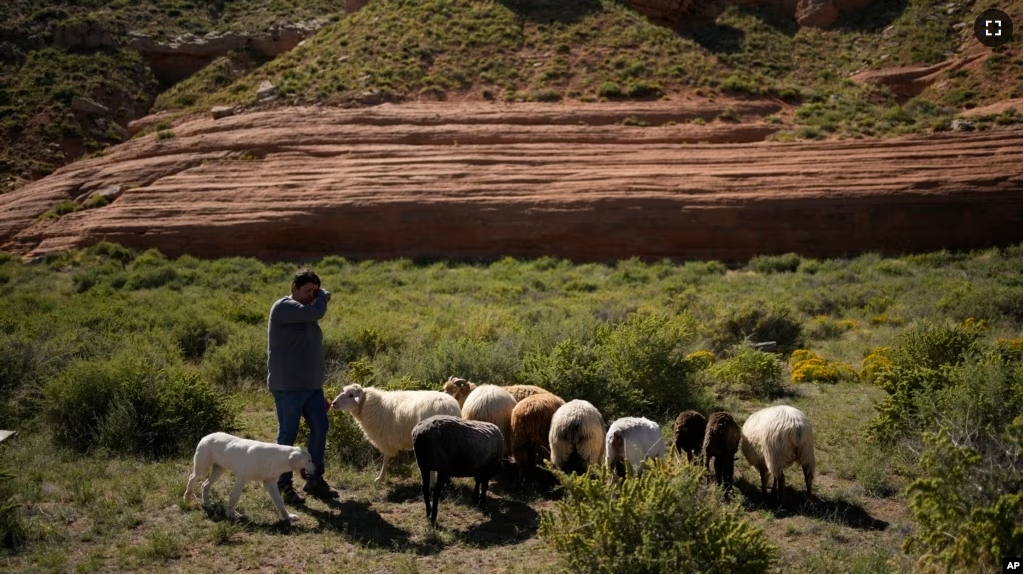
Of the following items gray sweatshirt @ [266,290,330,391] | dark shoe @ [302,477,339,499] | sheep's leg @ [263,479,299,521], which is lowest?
dark shoe @ [302,477,339,499]

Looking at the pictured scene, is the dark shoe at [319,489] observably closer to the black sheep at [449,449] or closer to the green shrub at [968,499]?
the black sheep at [449,449]

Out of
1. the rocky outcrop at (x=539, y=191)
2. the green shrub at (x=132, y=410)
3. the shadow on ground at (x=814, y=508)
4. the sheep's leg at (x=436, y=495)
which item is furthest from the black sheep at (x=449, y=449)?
the rocky outcrop at (x=539, y=191)

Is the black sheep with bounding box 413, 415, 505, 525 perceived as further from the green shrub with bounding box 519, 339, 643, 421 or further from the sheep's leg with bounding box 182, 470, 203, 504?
the green shrub with bounding box 519, 339, 643, 421

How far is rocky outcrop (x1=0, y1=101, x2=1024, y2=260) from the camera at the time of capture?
2580 centimetres

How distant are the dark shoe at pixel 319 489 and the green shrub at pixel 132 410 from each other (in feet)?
6.56

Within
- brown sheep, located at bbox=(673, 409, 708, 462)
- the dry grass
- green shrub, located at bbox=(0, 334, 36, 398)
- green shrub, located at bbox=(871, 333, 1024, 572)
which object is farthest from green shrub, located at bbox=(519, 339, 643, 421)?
green shrub, located at bbox=(0, 334, 36, 398)

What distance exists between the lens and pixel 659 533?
17.1 ft

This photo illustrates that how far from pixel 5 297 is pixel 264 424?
14.2 m

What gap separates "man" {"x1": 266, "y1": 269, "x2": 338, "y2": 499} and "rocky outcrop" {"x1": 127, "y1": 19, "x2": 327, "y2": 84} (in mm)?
43955

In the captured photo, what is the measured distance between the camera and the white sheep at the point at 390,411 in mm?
7637

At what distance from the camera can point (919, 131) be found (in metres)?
29.2

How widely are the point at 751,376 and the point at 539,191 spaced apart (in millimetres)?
17305

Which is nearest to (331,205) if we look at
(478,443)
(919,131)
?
(919,131)

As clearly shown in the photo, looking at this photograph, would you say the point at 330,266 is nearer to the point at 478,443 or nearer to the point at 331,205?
the point at 331,205
